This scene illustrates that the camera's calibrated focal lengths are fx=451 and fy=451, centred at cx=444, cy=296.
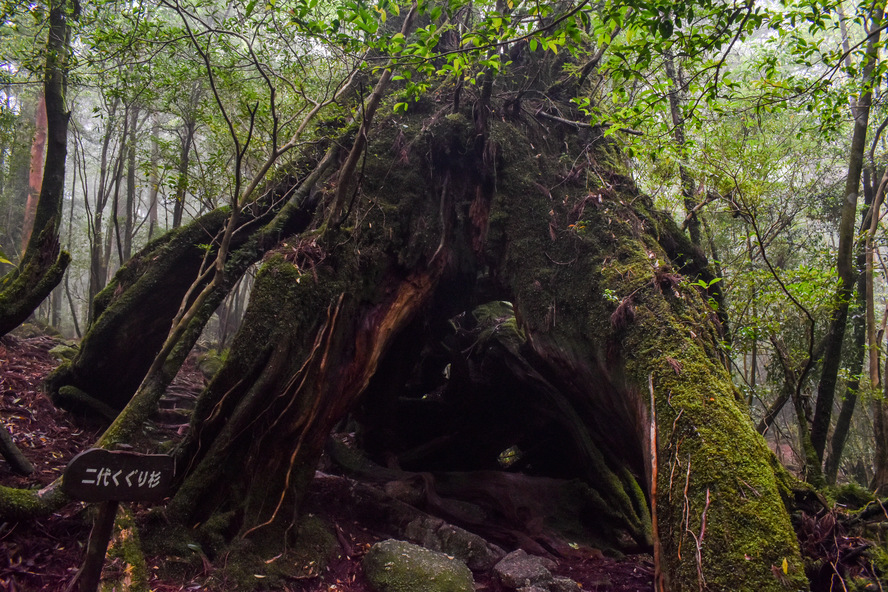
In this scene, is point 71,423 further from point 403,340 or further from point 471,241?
point 471,241

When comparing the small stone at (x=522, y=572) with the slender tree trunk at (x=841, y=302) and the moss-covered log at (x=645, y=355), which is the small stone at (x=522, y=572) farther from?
the slender tree trunk at (x=841, y=302)

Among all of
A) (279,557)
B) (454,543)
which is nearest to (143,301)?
(279,557)

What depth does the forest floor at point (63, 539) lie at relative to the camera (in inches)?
117

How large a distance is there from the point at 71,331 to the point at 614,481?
23543 mm

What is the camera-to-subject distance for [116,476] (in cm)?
250

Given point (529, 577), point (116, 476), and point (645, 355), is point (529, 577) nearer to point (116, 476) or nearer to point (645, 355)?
point (645, 355)

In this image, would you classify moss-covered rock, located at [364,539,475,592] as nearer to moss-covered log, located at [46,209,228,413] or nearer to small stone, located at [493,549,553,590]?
small stone, located at [493,549,553,590]

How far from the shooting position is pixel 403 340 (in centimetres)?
665

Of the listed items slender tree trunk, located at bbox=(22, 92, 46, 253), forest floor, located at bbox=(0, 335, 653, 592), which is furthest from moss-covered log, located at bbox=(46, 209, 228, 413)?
slender tree trunk, located at bbox=(22, 92, 46, 253)

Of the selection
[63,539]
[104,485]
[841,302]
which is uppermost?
[841,302]

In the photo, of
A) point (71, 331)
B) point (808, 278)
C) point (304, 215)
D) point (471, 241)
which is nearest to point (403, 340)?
point (471, 241)

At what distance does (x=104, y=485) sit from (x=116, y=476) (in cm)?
6

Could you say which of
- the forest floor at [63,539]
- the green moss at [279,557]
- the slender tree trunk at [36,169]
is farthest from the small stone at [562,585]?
the slender tree trunk at [36,169]

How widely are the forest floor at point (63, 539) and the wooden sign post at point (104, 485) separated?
54 cm
